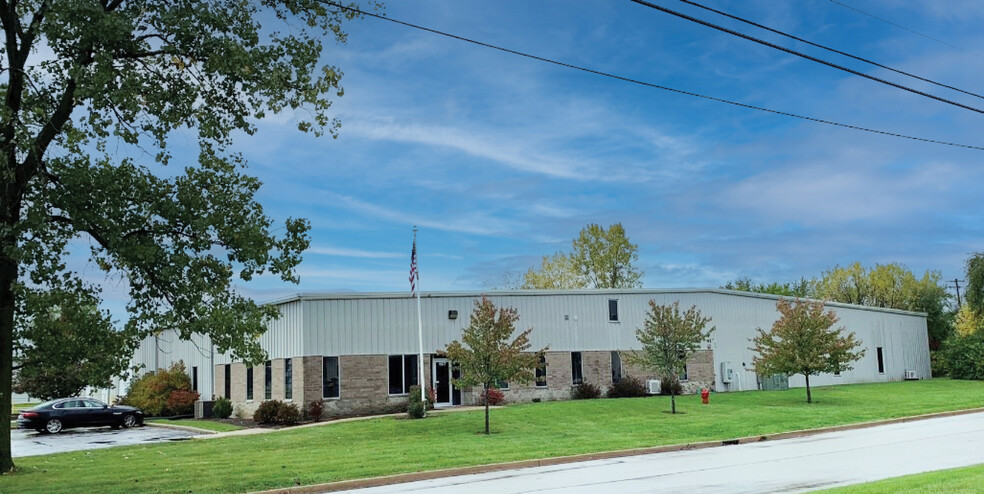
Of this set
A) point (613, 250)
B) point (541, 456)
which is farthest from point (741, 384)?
point (541, 456)

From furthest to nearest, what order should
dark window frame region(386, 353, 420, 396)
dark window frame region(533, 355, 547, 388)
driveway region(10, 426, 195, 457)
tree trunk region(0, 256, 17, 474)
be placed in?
dark window frame region(533, 355, 547, 388) → dark window frame region(386, 353, 420, 396) → driveway region(10, 426, 195, 457) → tree trunk region(0, 256, 17, 474)

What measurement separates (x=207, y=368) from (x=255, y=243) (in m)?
29.2


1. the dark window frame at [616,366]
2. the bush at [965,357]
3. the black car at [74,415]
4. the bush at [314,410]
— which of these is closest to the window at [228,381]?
the black car at [74,415]

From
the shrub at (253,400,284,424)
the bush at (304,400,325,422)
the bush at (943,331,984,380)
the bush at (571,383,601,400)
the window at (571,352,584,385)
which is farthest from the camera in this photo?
the bush at (943,331,984,380)

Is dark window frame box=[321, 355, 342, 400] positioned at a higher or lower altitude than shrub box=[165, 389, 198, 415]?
higher

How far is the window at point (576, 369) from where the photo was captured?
136ft

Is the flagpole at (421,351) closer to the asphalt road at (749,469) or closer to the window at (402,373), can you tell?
the window at (402,373)

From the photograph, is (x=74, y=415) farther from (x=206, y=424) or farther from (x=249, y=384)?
(x=249, y=384)

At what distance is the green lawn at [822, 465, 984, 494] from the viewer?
37.5ft

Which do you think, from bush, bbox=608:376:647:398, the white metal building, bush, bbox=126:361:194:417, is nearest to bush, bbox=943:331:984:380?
the white metal building

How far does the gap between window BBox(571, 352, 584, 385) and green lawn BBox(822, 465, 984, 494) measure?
2837cm

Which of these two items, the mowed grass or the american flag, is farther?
the american flag

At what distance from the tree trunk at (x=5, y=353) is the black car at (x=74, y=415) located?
17.8m

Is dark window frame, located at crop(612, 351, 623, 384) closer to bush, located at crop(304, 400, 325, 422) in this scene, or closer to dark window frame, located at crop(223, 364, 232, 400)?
bush, located at crop(304, 400, 325, 422)
